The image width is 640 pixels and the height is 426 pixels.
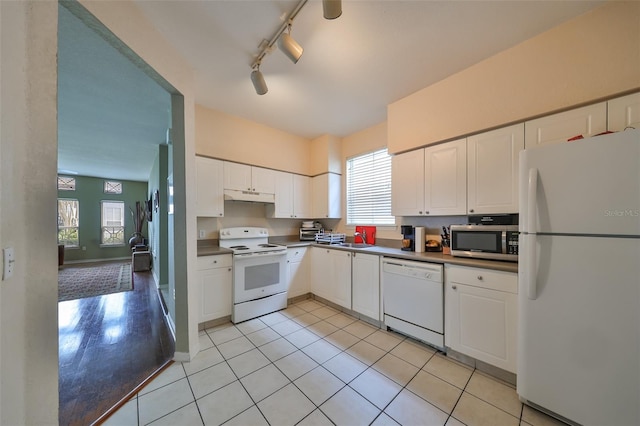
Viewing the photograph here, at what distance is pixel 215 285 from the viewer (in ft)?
8.66

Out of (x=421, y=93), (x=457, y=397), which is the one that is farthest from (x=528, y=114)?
(x=457, y=397)

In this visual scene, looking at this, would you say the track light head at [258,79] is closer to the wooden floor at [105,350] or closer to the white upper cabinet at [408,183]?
the white upper cabinet at [408,183]

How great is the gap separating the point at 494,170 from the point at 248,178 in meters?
3.01

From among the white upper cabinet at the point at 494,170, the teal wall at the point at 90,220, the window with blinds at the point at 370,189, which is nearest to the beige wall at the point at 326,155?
the window with blinds at the point at 370,189

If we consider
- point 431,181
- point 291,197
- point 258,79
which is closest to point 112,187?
point 291,197

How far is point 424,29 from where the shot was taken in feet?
5.74

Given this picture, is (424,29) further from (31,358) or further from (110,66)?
(31,358)

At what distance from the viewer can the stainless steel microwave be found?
1907 mm

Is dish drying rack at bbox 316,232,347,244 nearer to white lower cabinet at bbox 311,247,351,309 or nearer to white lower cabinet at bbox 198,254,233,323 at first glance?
white lower cabinet at bbox 311,247,351,309

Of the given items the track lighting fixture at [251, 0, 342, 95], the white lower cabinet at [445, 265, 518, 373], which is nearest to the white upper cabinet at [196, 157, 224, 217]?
the track lighting fixture at [251, 0, 342, 95]

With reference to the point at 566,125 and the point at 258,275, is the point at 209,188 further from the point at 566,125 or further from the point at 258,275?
the point at 566,125

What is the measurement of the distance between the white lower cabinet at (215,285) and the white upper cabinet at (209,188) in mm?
668

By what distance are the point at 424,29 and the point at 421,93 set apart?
0.88 meters

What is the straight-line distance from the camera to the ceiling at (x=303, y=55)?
62.8 inches
